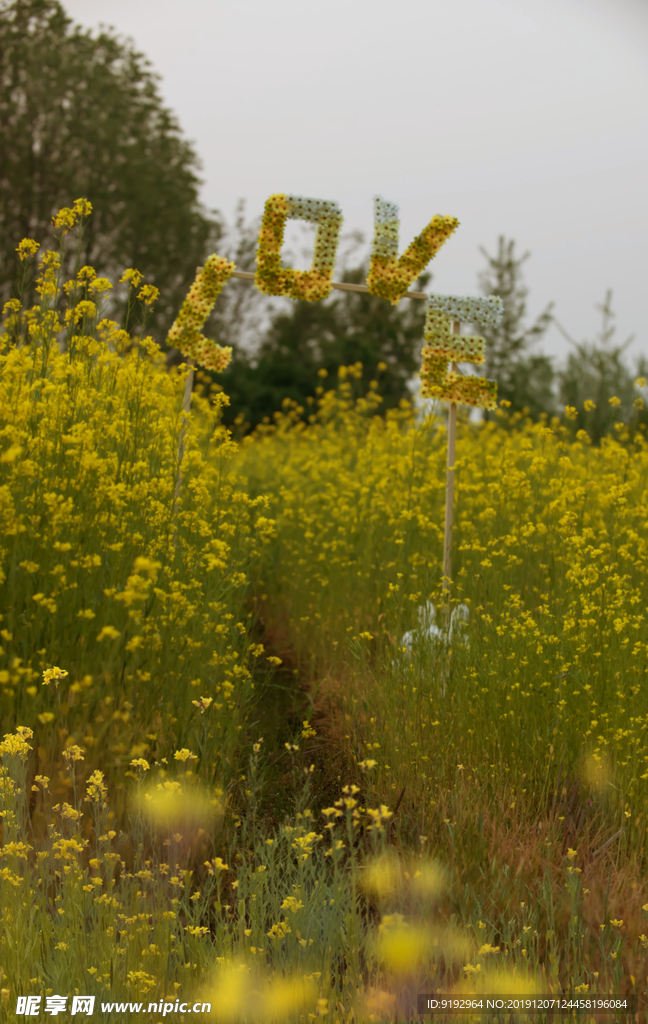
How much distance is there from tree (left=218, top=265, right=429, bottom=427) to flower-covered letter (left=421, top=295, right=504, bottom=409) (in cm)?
1502

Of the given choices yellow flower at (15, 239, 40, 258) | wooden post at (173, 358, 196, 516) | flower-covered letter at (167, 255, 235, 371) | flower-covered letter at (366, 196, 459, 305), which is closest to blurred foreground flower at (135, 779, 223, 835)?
wooden post at (173, 358, 196, 516)

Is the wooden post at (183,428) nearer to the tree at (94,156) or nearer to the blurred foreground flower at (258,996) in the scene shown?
the blurred foreground flower at (258,996)

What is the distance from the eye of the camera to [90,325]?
13.1ft

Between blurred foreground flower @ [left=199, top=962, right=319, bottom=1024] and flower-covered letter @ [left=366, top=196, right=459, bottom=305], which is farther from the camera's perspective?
flower-covered letter @ [left=366, top=196, right=459, bottom=305]

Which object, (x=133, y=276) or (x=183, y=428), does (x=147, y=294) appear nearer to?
(x=133, y=276)

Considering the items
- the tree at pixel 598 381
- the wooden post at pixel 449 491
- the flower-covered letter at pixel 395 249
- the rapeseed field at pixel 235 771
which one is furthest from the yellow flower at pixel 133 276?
the tree at pixel 598 381

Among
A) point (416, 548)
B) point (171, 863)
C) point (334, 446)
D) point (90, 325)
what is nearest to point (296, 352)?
point (334, 446)

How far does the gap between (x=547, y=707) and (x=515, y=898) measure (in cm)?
97

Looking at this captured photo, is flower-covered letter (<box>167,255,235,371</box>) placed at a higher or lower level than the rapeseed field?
higher

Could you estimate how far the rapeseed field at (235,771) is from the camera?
7.19 ft

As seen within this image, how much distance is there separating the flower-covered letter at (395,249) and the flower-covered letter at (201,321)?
91 cm

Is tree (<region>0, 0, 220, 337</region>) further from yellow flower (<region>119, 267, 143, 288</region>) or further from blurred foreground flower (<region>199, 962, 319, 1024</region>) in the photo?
blurred foreground flower (<region>199, 962, 319, 1024</region>)

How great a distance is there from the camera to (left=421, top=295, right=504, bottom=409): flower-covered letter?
512cm

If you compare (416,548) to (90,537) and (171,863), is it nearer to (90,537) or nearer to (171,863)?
(90,537)
